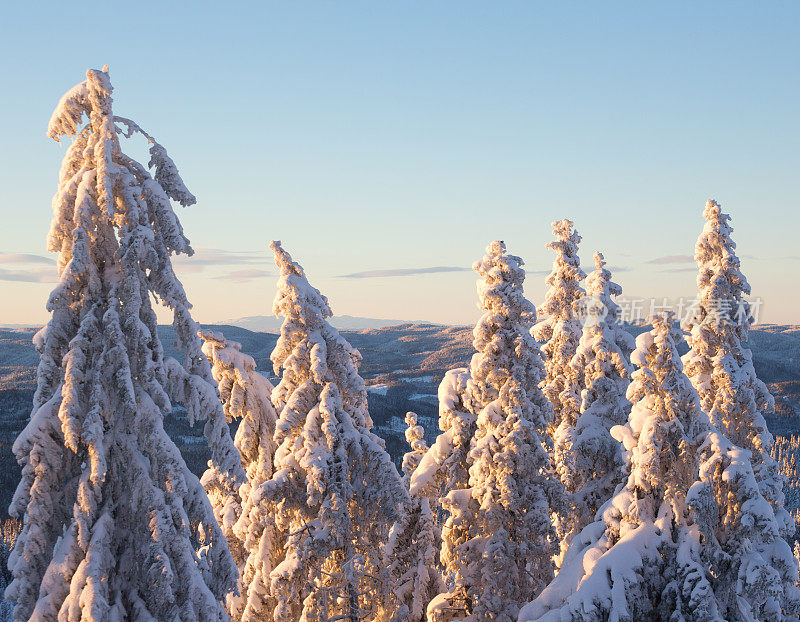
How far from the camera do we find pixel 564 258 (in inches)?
949

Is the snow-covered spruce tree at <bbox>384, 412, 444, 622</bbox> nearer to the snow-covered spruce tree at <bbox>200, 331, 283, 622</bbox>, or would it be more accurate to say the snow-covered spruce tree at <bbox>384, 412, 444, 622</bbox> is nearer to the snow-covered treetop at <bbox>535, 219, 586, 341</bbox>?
the snow-covered spruce tree at <bbox>200, 331, 283, 622</bbox>

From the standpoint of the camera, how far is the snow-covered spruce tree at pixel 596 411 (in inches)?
802

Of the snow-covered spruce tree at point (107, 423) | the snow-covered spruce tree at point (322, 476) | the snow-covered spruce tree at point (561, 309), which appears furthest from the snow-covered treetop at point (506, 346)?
the snow-covered spruce tree at point (107, 423)

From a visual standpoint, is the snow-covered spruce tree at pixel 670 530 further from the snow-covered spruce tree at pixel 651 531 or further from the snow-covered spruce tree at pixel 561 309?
the snow-covered spruce tree at pixel 561 309

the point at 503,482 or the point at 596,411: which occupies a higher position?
the point at 596,411

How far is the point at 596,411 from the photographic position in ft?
69.1

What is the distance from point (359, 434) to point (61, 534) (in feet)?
20.7

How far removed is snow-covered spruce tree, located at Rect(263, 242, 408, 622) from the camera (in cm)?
1442

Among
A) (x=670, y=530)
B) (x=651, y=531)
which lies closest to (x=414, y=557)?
(x=651, y=531)

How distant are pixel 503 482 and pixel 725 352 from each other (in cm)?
966

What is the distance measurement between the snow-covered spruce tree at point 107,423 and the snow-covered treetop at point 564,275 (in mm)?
15326

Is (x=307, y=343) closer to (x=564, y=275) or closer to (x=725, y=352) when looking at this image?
(x=564, y=275)

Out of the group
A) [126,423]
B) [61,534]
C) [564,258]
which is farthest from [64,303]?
[564,258]

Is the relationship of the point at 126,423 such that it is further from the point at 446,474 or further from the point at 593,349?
the point at 593,349
